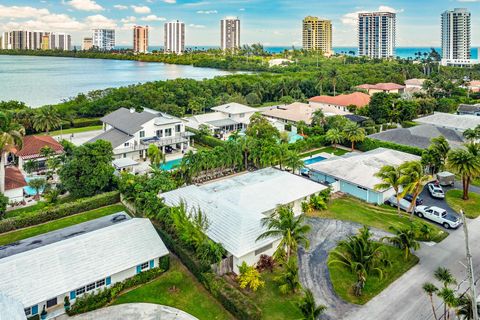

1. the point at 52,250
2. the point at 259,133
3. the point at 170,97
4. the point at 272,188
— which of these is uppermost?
the point at 170,97

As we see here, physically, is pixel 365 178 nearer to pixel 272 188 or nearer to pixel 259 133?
pixel 272 188

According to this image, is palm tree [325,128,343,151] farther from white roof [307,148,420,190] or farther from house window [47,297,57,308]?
house window [47,297,57,308]

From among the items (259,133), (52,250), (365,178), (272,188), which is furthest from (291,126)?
(52,250)

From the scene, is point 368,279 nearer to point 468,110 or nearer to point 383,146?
point 383,146

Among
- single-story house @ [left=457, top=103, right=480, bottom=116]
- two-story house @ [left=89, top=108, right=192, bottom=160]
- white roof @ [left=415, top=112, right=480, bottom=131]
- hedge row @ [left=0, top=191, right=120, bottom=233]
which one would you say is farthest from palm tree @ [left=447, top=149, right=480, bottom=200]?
single-story house @ [left=457, top=103, right=480, bottom=116]

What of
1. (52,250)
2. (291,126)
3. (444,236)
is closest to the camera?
(52,250)

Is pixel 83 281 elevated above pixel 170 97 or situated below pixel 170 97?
below
